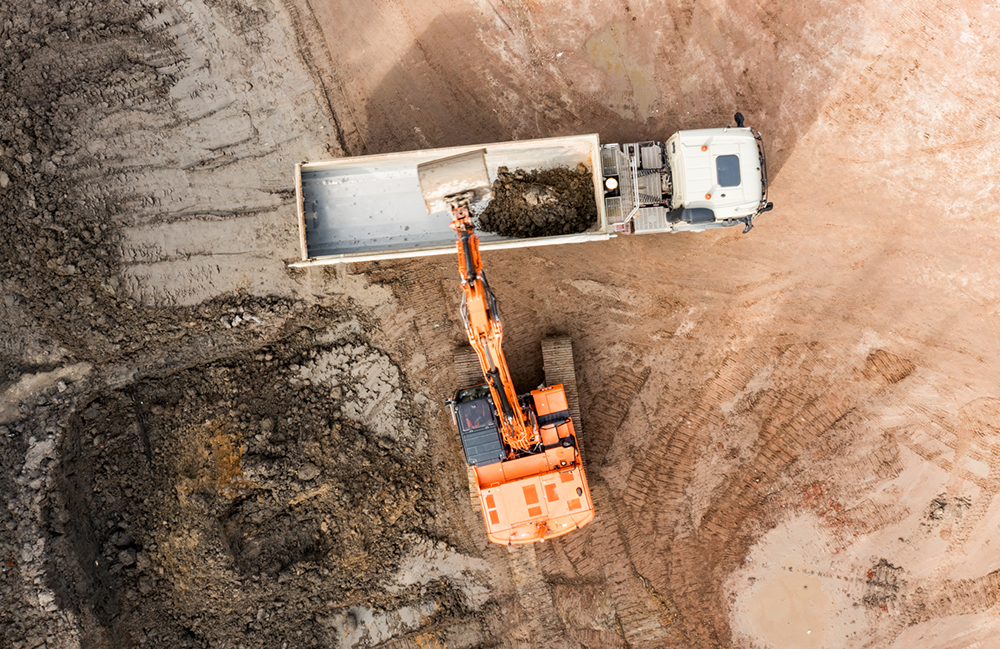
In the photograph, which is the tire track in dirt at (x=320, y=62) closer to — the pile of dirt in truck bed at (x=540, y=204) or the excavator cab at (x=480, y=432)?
the pile of dirt in truck bed at (x=540, y=204)

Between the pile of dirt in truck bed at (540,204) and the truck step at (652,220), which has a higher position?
the pile of dirt in truck bed at (540,204)

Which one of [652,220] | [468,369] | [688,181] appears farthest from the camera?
[468,369]

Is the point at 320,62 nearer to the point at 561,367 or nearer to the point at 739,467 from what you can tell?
the point at 561,367

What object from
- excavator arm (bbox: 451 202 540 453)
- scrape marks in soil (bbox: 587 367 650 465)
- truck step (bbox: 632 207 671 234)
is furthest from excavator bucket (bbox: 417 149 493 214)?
scrape marks in soil (bbox: 587 367 650 465)

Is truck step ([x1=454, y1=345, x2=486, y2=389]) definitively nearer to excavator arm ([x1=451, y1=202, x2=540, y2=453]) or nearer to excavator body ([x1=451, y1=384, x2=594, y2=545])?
excavator body ([x1=451, y1=384, x2=594, y2=545])

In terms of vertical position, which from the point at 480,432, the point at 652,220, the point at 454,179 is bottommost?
the point at 480,432

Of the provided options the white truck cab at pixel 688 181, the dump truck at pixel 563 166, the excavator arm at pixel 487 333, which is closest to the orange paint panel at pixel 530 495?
the excavator arm at pixel 487 333

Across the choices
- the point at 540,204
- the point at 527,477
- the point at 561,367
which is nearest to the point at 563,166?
the point at 540,204
